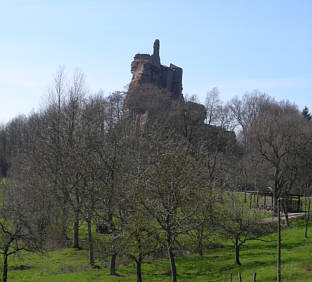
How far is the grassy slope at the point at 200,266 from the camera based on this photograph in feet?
78.2

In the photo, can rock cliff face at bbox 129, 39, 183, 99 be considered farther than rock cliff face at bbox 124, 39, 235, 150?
Yes

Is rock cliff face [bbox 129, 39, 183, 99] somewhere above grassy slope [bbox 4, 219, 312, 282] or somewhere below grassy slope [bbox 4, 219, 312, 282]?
above

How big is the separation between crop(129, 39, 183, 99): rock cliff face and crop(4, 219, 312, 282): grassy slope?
2143 inches

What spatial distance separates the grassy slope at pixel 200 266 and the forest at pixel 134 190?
645 millimetres

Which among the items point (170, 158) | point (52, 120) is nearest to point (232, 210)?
point (170, 158)

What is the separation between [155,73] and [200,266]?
70.1 meters

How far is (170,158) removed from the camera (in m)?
22.9

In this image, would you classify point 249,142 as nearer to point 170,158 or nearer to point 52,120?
point 52,120

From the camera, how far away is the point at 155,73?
9288 centimetres

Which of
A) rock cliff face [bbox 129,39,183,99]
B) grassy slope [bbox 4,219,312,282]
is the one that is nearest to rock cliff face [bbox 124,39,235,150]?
rock cliff face [bbox 129,39,183,99]

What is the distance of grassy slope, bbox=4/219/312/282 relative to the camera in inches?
939

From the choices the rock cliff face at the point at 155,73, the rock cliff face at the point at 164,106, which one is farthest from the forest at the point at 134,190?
the rock cliff face at the point at 155,73

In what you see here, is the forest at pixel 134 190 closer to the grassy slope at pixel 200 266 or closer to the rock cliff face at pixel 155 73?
the grassy slope at pixel 200 266

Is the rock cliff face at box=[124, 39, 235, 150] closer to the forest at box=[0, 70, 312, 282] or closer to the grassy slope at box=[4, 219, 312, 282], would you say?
the forest at box=[0, 70, 312, 282]
